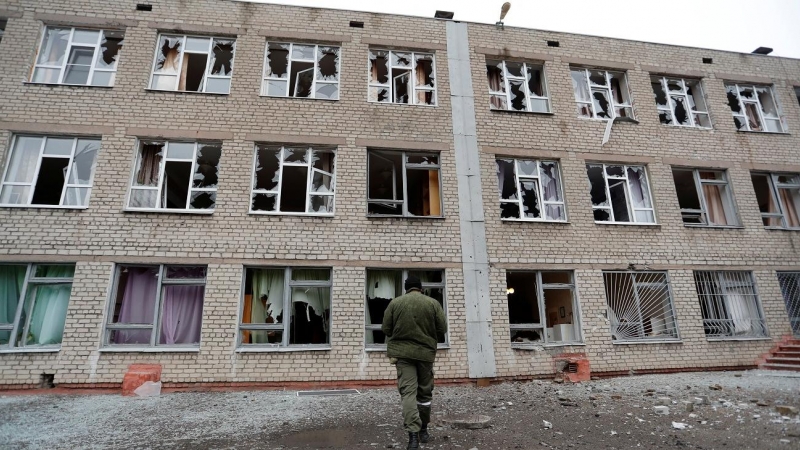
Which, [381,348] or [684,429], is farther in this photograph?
[381,348]

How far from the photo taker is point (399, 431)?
571cm

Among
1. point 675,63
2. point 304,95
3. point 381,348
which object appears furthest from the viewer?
point 675,63

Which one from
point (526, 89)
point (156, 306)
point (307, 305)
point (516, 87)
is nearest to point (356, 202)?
point (307, 305)

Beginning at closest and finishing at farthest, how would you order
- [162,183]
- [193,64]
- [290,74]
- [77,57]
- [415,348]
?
[415,348] < [162,183] < [77,57] < [193,64] < [290,74]

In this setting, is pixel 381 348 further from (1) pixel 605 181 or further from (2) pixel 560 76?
(2) pixel 560 76

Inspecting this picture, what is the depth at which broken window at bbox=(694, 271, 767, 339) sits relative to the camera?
10.4 meters

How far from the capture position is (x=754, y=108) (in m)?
12.8

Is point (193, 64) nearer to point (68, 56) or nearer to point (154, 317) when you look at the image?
point (68, 56)

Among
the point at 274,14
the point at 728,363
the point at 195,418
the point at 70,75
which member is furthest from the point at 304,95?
the point at 728,363

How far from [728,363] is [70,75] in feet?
54.8

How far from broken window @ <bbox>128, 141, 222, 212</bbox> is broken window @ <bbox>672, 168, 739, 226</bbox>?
1181 cm

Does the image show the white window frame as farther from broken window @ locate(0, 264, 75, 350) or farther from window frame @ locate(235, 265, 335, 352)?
broken window @ locate(0, 264, 75, 350)

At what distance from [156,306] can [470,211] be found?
275 inches

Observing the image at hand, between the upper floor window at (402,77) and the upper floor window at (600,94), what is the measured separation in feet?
13.2
